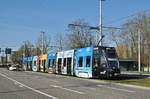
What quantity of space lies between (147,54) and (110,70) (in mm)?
36542

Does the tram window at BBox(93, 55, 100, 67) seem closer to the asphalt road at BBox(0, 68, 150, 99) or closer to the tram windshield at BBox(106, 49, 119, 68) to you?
the tram windshield at BBox(106, 49, 119, 68)

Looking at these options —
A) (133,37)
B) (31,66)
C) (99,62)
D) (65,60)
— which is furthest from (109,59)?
(133,37)

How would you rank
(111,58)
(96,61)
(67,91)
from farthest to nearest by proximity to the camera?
(96,61) < (111,58) < (67,91)

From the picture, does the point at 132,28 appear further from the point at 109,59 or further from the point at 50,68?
the point at 109,59

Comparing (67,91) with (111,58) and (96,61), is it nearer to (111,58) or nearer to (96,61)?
(96,61)

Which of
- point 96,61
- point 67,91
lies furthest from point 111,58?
point 67,91

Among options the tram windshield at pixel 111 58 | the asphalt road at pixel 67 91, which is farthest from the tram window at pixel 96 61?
the asphalt road at pixel 67 91

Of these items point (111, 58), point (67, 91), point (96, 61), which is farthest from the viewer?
point (96, 61)

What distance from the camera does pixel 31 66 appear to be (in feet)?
164

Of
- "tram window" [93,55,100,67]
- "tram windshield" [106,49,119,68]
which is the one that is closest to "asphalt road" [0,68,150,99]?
"tram windshield" [106,49,119,68]

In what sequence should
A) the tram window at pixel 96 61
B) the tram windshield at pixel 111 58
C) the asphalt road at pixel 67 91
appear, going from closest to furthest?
the asphalt road at pixel 67 91
the tram windshield at pixel 111 58
the tram window at pixel 96 61

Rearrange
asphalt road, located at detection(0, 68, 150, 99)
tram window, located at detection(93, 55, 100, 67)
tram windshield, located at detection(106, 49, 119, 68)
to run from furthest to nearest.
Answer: tram window, located at detection(93, 55, 100, 67), tram windshield, located at detection(106, 49, 119, 68), asphalt road, located at detection(0, 68, 150, 99)

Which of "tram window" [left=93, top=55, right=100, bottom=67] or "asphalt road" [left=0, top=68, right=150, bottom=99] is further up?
"tram window" [left=93, top=55, right=100, bottom=67]

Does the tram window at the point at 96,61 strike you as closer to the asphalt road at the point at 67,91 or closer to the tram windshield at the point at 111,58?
the tram windshield at the point at 111,58
